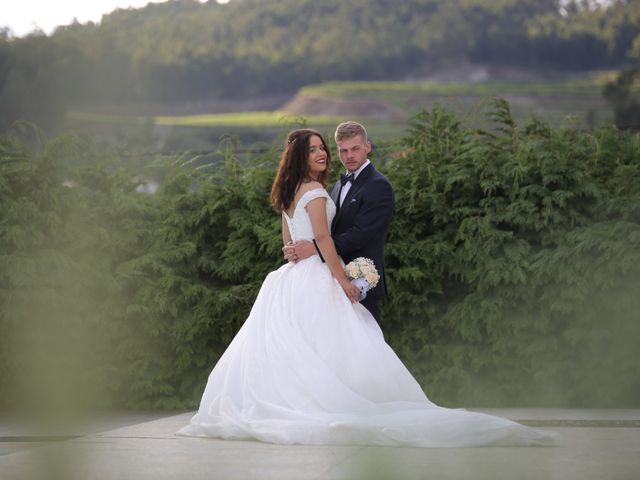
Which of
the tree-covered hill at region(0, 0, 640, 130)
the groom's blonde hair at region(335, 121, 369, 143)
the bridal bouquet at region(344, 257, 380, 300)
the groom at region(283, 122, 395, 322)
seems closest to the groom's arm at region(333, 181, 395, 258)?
the groom at region(283, 122, 395, 322)

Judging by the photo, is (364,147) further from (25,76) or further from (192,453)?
(25,76)

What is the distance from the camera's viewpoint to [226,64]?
93688 mm

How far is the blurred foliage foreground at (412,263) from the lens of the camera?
7.34 meters

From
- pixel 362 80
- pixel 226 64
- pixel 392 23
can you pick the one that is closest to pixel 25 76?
pixel 226 64

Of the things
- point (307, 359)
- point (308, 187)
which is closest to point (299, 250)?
point (308, 187)

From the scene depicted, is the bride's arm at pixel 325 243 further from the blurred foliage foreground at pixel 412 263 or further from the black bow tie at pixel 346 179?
the blurred foliage foreground at pixel 412 263

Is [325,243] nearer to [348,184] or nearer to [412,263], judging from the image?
[348,184]

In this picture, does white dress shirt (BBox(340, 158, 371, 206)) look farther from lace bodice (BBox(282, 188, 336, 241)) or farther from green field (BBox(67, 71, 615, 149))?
green field (BBox(67, 71, 615, 149))

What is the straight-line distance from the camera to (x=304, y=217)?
5.91m

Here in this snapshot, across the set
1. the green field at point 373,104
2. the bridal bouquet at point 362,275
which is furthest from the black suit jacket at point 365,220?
the green field at point 373,104

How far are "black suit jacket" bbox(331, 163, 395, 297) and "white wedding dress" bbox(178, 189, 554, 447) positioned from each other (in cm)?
13

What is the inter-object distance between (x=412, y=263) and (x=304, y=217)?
2097 mm

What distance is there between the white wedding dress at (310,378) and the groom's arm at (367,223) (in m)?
0.16

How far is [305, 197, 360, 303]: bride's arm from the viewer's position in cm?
581
